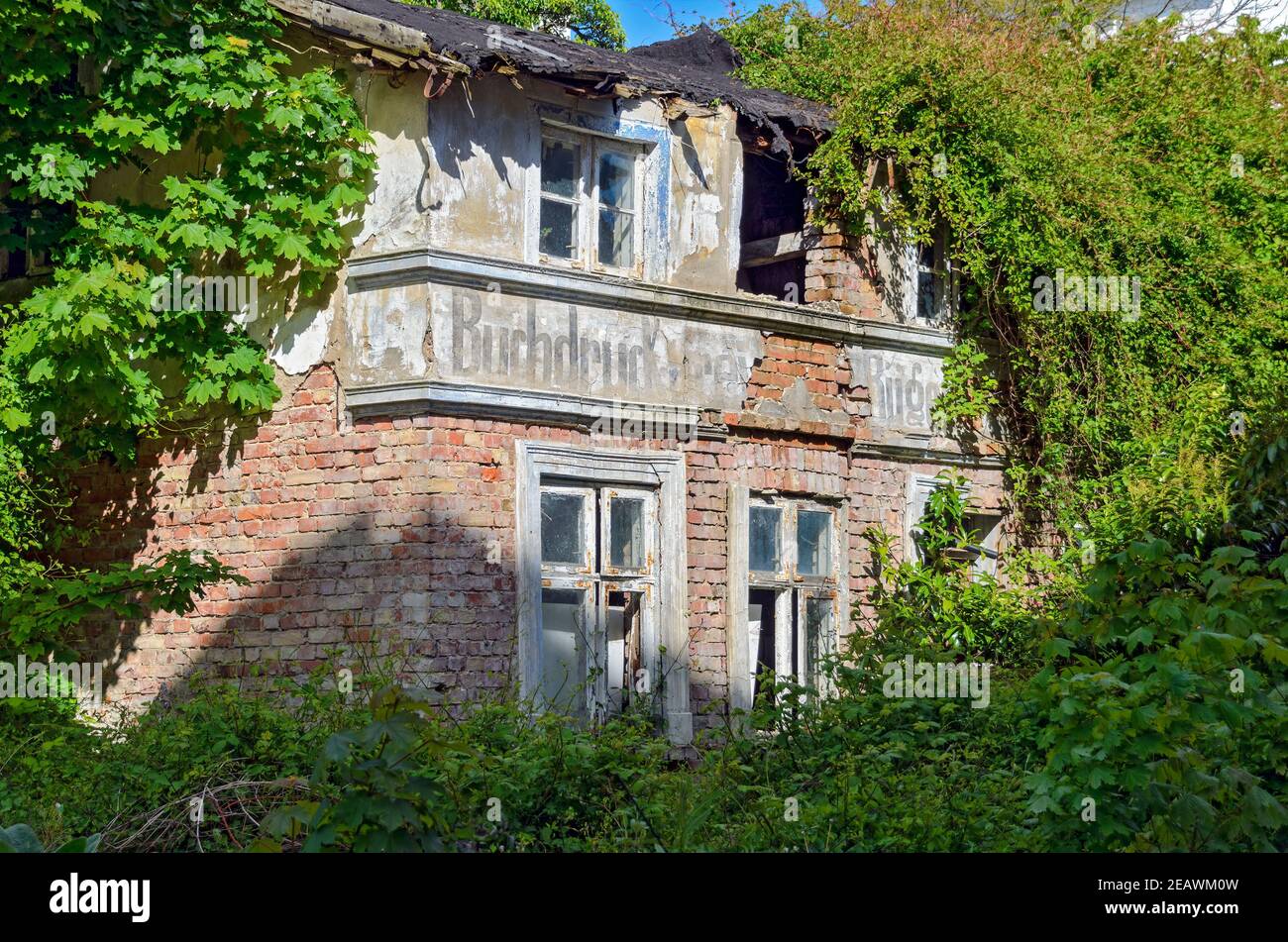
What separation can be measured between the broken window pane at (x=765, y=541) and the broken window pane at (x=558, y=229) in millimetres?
2449

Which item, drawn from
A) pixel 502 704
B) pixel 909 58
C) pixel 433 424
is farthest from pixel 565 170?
pixel 502 704

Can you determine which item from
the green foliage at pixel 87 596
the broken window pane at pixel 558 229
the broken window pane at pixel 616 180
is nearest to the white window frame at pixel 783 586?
the broken window pane at pixel 558 229

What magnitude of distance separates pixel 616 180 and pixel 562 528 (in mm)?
2722

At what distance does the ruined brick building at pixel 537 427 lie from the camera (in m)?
9.85

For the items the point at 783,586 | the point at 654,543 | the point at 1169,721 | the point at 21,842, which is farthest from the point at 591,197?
the point at 21,842

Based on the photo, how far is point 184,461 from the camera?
431 inches

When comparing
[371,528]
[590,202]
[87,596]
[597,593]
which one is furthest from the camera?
[590,202]

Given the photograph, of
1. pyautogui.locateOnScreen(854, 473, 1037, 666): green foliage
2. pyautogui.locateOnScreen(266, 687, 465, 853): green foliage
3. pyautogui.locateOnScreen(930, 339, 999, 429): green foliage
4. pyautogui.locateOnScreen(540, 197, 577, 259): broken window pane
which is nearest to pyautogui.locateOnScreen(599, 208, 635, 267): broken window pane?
pyautogui.locateOnScreen(540, 197, 577, 259): broken window pane

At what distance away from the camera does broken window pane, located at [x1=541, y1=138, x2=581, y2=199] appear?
10734 millimetres

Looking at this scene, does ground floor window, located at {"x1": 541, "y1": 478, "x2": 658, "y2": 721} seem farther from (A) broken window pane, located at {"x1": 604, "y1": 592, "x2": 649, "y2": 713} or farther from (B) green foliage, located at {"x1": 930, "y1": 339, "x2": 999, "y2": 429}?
(B) green foliage, located at {"x1": 930, "y1": 339, "x2": 999, "y2": 429}

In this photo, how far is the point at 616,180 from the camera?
11148 mm

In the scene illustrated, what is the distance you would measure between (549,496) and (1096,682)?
556 centimetres

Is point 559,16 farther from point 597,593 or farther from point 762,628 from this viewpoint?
point 597,593

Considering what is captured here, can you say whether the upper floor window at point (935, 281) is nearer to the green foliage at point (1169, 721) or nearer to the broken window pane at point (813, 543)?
the broken window pane at point (813, 543)
